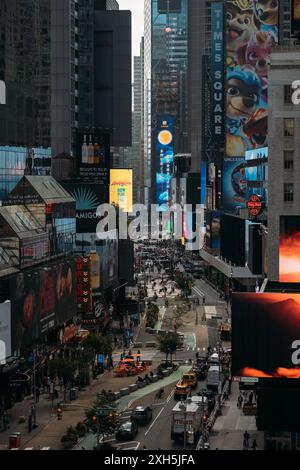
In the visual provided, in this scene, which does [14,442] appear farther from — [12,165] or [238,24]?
[238,24]

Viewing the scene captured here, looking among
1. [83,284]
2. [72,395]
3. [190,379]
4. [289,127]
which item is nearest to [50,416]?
[72,395]

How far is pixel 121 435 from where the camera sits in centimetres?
5581

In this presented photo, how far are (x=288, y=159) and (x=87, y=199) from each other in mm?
53653

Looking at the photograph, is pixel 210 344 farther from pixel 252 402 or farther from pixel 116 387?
pixel 252 402

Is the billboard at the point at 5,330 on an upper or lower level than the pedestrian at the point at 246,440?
upper

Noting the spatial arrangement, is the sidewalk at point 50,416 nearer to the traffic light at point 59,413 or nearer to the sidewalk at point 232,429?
the traffic light at point 59,413

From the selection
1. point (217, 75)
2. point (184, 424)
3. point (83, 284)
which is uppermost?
point (217, 75)

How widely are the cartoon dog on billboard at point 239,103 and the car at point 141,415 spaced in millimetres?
91389

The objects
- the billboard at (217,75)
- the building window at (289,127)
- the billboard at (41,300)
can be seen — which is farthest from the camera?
the billboard at (217,75)

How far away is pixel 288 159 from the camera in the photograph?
66.5 m

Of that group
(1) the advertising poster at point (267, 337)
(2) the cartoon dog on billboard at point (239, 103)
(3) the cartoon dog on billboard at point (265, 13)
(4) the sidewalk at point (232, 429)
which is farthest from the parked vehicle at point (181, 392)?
(3) the cartoon dog on billboard at point (265, 13)

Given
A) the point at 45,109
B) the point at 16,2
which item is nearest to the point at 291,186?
the point at 16,2

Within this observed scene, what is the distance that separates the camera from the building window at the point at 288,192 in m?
66.1
